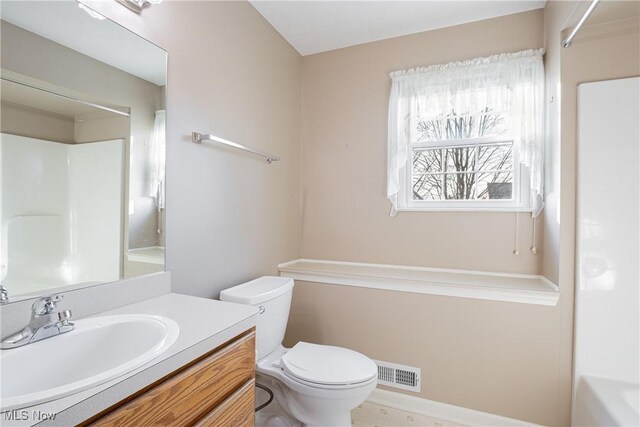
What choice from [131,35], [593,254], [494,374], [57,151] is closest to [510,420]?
[494,374]

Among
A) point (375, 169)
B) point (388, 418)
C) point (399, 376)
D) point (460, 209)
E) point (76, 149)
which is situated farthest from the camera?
point (375, 169)

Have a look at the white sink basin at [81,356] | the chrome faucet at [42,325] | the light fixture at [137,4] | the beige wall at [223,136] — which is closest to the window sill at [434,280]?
the beige wall at [223,136]

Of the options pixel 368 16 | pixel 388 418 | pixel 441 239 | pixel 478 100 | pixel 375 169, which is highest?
pixel 368 16

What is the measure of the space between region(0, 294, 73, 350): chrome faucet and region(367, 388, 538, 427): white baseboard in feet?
5.71

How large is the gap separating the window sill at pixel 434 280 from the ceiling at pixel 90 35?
55.3 inches

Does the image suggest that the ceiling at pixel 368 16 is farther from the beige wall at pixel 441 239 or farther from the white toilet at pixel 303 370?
the white toilet at pixel 303 370

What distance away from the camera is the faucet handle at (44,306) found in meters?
0.81

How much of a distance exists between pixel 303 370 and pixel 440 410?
99 cm

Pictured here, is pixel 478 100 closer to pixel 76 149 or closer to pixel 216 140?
pixel 216 140

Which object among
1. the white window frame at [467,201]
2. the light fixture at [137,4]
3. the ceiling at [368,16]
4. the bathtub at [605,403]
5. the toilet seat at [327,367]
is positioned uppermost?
the ceiling at [368,16]

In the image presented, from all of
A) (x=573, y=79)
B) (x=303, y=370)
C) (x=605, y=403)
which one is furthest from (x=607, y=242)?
(x=303, y=370)

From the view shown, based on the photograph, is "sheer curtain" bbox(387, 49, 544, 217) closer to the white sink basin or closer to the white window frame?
the white window frame

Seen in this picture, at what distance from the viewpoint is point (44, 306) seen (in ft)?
2.69

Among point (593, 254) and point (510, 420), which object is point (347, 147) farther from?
point (510, 420)
